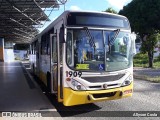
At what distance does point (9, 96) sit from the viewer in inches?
455

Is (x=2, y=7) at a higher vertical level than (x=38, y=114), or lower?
higher

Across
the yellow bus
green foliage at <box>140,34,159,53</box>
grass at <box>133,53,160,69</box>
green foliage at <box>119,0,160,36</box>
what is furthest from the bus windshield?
grass at <box>133,53,160,69</box>

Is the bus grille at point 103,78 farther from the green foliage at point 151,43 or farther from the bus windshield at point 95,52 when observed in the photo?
the green foliage at point 151,43

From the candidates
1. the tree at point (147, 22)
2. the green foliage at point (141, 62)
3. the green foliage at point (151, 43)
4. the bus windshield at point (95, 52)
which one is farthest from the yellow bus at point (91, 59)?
the green foliage at point (141, 62)

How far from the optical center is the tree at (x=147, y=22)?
29766mm

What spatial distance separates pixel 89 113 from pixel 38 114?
4.75 feet

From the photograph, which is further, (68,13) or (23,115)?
(68,13)

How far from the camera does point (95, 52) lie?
881 cm

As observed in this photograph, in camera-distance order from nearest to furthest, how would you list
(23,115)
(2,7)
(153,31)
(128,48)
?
(23,115)
(128,48)
(2,7)
(153,31)

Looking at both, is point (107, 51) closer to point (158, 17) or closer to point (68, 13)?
point (68, 13)

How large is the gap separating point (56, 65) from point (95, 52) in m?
1.52

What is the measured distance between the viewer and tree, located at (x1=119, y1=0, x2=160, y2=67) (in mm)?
29766

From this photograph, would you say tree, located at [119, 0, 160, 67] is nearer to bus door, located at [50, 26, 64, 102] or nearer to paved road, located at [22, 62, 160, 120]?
paved road, located at [22, 62, 160, 120]

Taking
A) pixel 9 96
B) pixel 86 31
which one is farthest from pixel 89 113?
pixel 9 96
